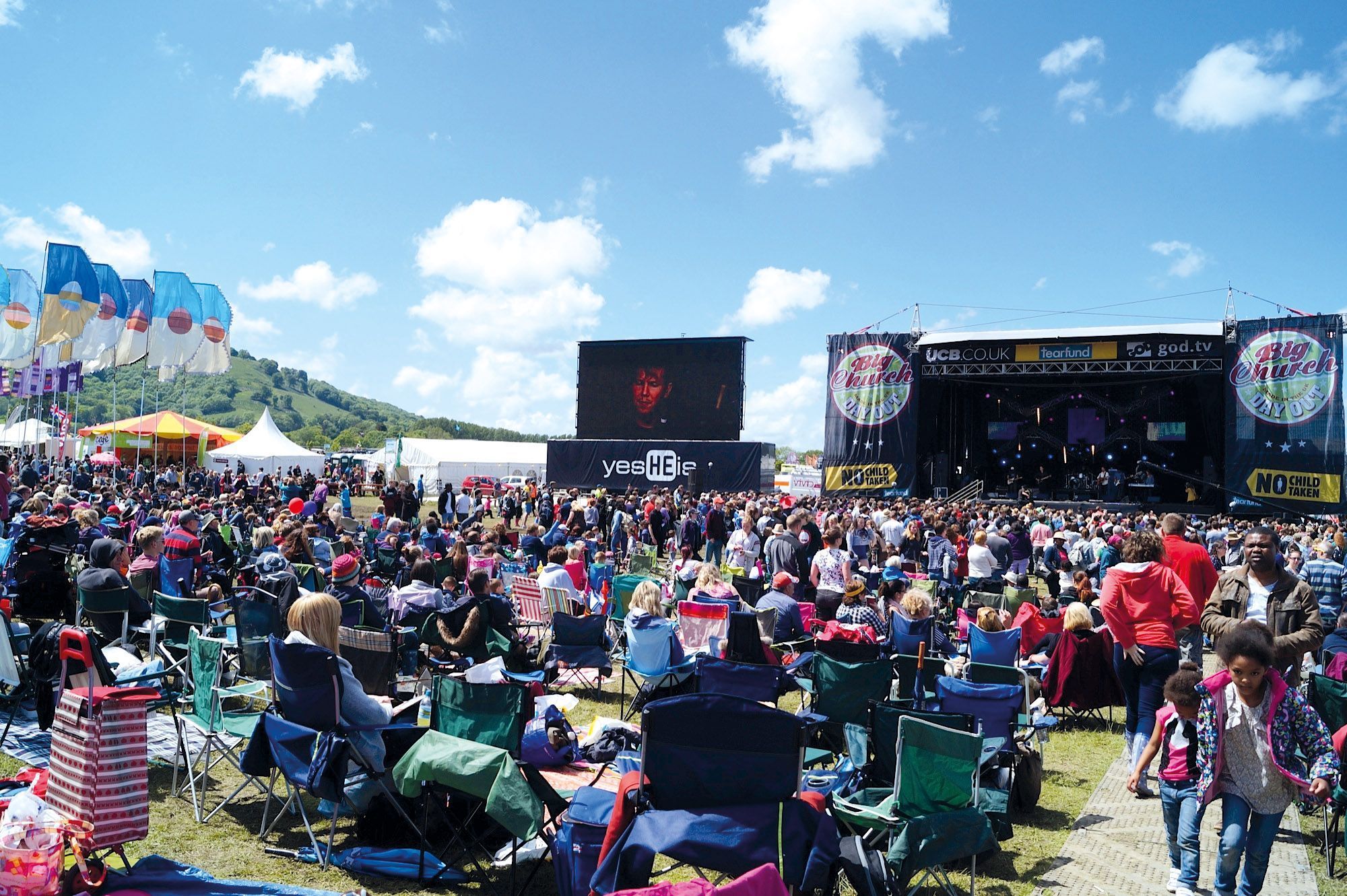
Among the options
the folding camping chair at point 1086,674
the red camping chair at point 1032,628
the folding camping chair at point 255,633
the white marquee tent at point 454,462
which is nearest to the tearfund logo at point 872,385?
the white marquee tent at point 454,462

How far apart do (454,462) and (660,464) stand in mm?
12311

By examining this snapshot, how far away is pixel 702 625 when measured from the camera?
712 cm

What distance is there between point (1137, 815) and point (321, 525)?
11.5m

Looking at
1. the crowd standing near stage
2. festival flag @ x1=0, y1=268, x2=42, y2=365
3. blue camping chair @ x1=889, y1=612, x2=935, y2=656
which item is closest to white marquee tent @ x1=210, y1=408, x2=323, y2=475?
festival flag @ x1=0, y1=268, x2=42, y2=365

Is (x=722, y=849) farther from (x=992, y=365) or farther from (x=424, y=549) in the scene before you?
(x=992, y=365)

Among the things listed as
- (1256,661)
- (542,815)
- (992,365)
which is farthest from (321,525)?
(992,365)

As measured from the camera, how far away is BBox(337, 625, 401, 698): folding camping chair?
5477 millimetres

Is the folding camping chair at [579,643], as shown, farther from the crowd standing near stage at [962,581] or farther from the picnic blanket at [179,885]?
the picnic blanket at [179,885]

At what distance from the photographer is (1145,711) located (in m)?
5.28

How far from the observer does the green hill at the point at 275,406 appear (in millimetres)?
110875

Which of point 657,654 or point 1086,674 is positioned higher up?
point 657,654

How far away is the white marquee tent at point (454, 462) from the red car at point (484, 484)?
0.46m

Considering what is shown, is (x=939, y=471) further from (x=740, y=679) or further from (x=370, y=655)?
(x=370, y=655)

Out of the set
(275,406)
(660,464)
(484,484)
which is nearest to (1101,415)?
(660,464)
